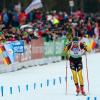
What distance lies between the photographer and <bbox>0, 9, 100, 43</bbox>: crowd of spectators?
77.7 feet

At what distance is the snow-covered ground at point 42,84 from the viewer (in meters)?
13.9

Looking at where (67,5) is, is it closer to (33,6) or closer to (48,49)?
(33,6)

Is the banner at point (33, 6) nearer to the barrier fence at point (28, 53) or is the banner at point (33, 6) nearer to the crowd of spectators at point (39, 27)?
the crowd of spectators at point (39, 27)

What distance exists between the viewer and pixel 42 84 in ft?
55.1

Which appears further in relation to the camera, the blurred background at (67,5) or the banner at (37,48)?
the blurred background at (67,5)

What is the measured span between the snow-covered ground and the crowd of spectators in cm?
172

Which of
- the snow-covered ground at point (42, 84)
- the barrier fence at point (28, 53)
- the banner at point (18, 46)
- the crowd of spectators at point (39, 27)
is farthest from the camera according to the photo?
the crowd of spectators at point (39, 27)

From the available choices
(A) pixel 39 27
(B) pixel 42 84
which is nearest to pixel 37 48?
(A) pixel 39 27


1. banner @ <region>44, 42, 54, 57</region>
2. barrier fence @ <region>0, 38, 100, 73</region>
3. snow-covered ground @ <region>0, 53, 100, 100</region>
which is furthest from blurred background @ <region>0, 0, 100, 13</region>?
snow-covered ground @ <region>0, 53, 100, 100</region>

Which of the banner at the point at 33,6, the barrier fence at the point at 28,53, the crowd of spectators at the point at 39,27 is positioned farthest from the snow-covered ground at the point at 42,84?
the banner at the point at 33,6

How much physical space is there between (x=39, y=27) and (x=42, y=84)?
12407 millimetres

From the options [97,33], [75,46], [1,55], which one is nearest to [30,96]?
A: [75,46]

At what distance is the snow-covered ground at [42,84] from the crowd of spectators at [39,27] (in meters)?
1.72

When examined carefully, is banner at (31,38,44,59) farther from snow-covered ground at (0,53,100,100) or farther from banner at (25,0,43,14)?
banner at (25,0,43,14)
